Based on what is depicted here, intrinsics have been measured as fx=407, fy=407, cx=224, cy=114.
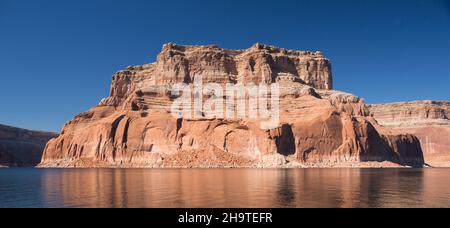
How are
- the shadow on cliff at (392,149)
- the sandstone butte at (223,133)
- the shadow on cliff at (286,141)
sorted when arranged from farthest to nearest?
the shadow on cliff at (392,149) → the sandstone butte at (223,133) → the shadow on cliff at (286,141)

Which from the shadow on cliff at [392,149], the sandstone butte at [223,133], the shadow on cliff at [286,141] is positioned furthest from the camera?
the shadow on cliff at [392,149]

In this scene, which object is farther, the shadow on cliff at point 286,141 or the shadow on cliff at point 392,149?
the shadow on cliff at point 392,149

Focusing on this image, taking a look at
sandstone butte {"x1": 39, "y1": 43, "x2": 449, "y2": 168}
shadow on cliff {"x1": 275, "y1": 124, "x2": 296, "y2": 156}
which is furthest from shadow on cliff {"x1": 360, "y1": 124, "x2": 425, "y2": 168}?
shadow on cliff {"x1": 275, "y1": 124, "x2": 296, "y2": 156}

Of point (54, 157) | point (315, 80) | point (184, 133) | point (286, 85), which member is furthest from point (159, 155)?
point (315, 80)

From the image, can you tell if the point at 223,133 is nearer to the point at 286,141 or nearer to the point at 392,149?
the point at 286,141

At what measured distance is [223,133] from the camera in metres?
122

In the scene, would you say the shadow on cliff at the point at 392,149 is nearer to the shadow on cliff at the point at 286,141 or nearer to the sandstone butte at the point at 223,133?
the sandstone butte at the point at 223,133

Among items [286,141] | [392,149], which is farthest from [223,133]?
[392,149]

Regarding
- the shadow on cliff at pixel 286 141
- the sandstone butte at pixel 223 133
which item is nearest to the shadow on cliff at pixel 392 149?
the sandstone butte at pixel 223 133

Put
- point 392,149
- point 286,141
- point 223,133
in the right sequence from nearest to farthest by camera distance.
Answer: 1. point 286,141
2. point 223,133
3. point 392,149

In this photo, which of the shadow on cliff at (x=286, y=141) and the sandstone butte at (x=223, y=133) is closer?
the shadow on cliff at (x=286, y=141)

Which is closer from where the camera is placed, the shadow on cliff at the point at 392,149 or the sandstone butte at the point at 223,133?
the sandstone butte at the point at 223,133

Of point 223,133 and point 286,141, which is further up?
point 223,133

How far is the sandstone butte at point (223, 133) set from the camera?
117312 millimetres
